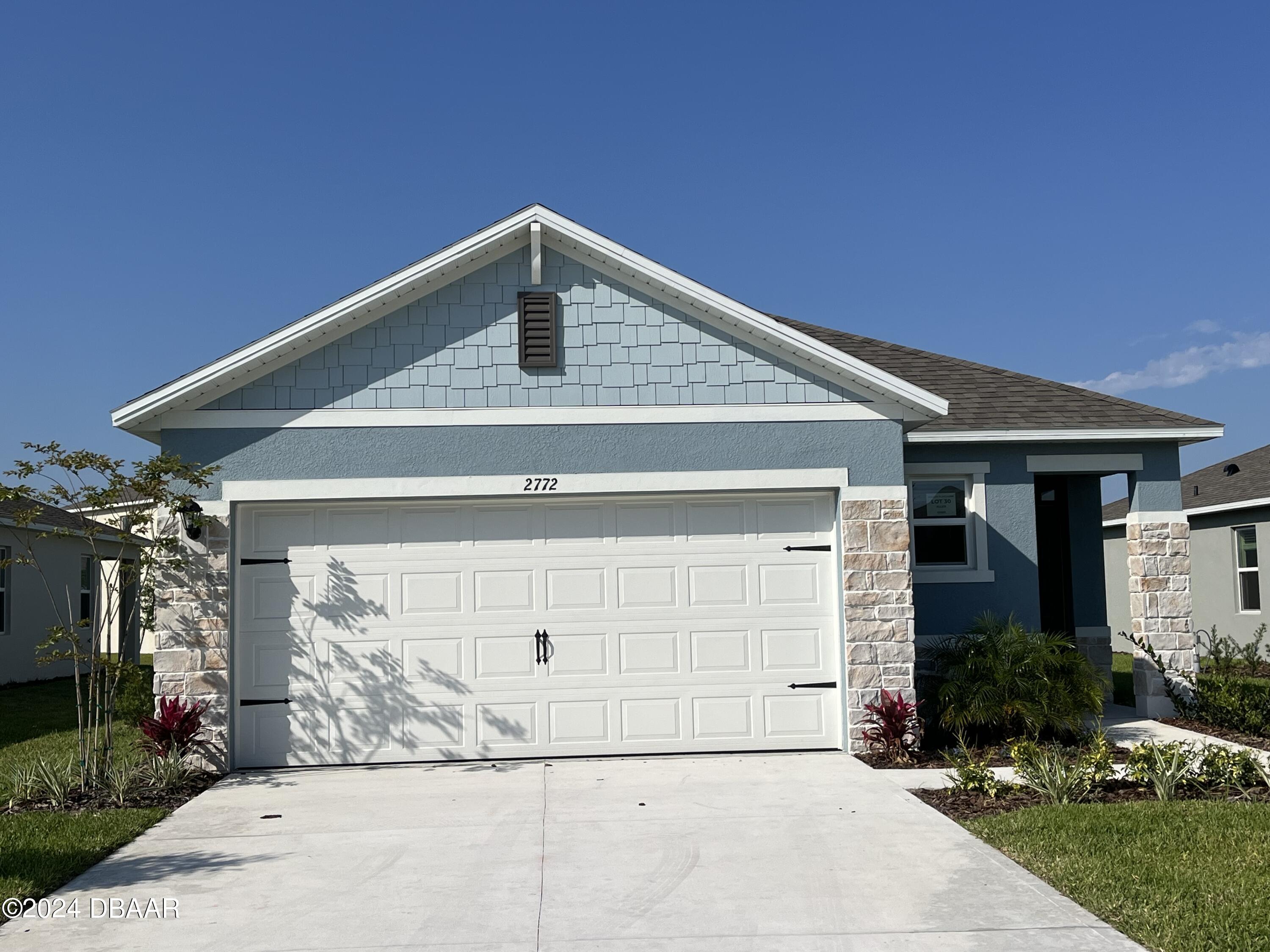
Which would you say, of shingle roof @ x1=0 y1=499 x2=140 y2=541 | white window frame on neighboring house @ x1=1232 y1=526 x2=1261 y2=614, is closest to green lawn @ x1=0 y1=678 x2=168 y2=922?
shingle roof @ x1=0 y1=499 x2=140 y2=541

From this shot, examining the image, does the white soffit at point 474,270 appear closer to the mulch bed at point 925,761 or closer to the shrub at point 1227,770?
the mulch bed at point 925,761

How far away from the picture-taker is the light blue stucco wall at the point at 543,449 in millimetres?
10156

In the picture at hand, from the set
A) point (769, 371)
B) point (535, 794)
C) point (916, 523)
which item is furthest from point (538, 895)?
point (916, 523)

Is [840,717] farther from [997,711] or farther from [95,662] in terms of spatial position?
[95,662]

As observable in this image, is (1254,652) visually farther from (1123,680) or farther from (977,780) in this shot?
(977,780)

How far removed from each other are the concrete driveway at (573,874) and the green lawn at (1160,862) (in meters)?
0.19

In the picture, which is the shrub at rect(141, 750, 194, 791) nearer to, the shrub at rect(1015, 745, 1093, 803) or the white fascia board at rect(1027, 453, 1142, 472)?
the shrub at rect(1015, 745, 1093, 803)

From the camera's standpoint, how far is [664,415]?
10.4 meters

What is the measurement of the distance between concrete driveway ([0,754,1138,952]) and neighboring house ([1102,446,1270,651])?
1334cm

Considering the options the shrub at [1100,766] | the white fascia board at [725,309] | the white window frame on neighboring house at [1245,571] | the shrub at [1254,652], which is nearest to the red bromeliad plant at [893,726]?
the shrub at [1100,766]

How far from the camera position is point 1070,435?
1280 centimetres

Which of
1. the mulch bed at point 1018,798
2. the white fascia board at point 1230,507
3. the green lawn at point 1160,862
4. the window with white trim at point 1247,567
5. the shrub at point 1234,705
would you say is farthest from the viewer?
the window with white trim at point 1247,567

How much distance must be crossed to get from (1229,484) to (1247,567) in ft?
7.15

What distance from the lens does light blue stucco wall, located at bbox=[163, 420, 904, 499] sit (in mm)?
10156
